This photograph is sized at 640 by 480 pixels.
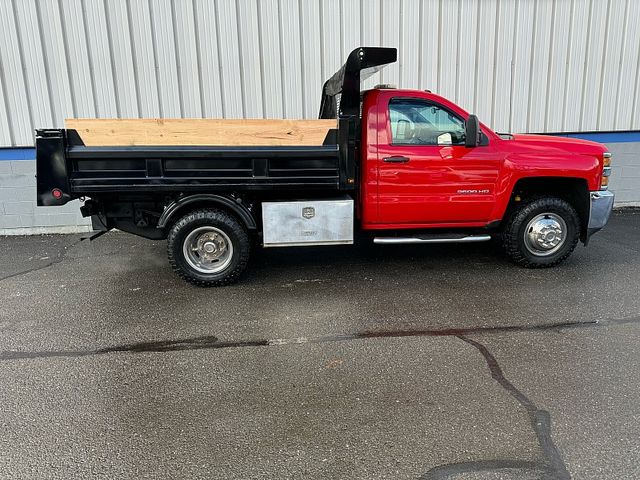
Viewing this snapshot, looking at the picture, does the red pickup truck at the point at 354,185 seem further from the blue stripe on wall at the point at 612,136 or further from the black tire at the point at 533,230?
the blue stripe on wall at the point at 612,136

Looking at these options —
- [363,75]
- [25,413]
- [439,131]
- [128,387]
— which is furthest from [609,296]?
[25,413]

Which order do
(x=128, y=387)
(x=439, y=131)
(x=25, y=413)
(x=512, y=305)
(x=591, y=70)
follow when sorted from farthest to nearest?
(x=591, y=70)
(x=439, y=131)
(x=512, y=305)
(x=128, y=387)
(x=25, y=413)

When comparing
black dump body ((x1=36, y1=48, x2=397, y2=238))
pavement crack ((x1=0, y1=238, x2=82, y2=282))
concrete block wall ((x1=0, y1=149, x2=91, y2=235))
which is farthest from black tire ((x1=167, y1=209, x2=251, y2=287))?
concrete block wall ((x1=0, y1=149, x2=91, y2=235))

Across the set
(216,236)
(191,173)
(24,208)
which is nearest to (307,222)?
(216,236)

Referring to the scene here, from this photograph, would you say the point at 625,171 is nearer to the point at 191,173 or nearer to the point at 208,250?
the point at 208,250

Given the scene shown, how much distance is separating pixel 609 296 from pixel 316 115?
19.0ft

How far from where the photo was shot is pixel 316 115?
9023mm

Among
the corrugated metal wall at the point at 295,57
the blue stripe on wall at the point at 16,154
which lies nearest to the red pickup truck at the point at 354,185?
the corrugated metal wall at the point at 295,57

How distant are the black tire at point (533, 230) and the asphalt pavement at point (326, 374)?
7.2 inches

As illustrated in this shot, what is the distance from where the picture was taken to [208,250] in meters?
5.50

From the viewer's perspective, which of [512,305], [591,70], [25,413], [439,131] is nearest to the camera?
[25,413]

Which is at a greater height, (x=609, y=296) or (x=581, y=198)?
(x=581, y=198)

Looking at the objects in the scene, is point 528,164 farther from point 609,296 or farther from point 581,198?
point 609,296

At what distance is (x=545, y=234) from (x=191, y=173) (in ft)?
14.0
